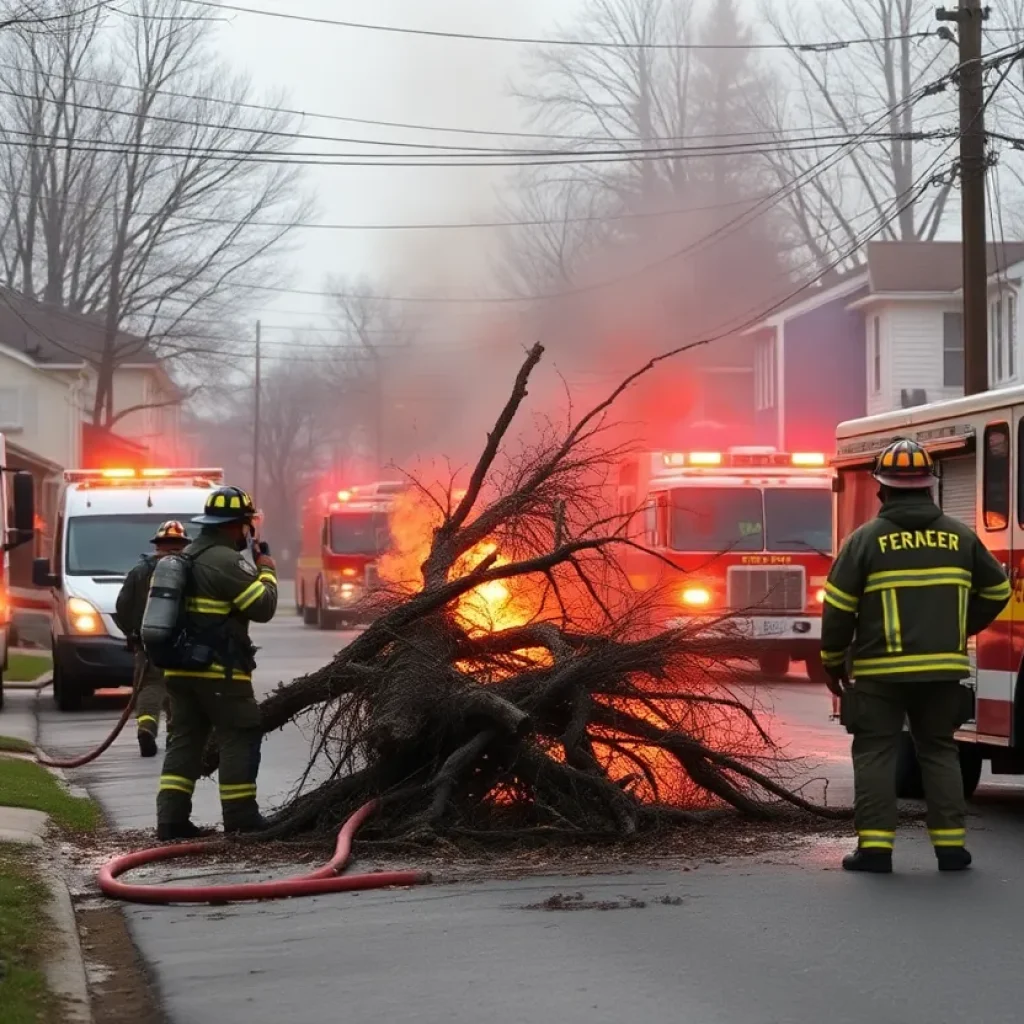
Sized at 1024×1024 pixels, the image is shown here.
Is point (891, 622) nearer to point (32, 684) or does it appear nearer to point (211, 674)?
point (211, 674)

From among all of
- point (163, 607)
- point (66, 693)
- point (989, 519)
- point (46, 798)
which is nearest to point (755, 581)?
point (66, 693)

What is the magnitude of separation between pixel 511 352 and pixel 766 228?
31.0ft

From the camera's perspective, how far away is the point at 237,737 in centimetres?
921

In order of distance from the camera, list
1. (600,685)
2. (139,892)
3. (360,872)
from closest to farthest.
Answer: (139,892) → (360,872) → (600,685)

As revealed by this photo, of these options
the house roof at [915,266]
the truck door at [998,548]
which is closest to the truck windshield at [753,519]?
the truck door at [998,548]

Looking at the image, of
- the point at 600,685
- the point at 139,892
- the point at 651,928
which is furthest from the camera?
the point at 600,685

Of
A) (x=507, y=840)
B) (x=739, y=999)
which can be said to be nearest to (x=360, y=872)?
(x=507, y=840)

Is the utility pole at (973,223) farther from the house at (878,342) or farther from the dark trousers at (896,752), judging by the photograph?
the house at (878,342)

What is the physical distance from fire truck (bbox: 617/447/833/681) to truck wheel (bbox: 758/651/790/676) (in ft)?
0.07

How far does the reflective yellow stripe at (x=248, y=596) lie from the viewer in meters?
9.18

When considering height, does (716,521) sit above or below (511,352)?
below

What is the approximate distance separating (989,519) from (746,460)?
41.6 feet

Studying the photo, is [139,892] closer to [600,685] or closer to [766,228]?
[600,685]

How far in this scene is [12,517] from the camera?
18.7m
